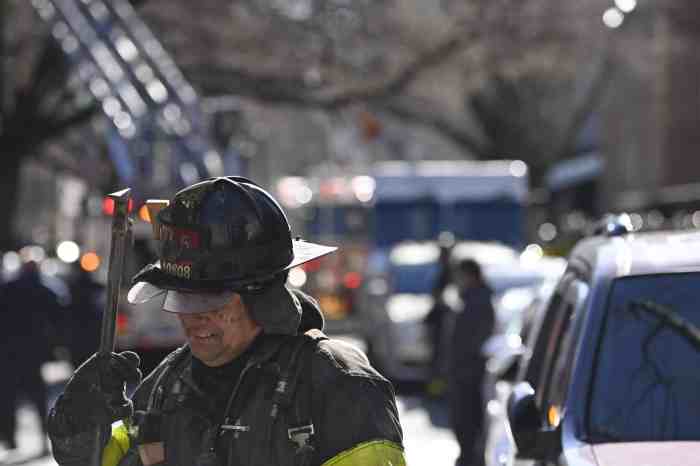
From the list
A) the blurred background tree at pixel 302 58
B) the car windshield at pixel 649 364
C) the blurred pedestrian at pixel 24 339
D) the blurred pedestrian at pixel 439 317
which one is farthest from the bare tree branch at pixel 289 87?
the car windshield at pixel 649 364

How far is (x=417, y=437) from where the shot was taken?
1495 centimetres

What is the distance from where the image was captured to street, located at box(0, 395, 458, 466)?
45.1 ft


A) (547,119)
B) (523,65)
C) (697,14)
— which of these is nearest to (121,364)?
(523,65)

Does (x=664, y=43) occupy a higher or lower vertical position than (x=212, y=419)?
higher

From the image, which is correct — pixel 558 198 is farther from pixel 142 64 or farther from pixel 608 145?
pixel 142 64

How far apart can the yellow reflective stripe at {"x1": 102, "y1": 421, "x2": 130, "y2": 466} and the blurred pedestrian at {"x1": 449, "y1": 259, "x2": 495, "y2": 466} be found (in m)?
7.81

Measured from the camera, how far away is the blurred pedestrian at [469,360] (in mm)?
11500

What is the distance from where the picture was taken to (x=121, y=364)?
136 inches

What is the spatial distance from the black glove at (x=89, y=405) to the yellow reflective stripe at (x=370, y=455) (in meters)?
0.47

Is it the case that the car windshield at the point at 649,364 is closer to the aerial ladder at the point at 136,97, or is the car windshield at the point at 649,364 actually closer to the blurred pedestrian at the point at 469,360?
the blurred pedestrian at the point at 469,360

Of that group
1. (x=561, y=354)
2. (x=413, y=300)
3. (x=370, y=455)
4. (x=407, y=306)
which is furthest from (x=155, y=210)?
(x=413, y=300)

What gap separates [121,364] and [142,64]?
70.0 feet

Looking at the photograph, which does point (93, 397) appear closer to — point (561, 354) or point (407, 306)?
point (561, 354)

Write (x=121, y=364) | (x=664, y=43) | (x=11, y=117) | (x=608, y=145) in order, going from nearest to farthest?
(x=121, y=364) < (x=11, y=117) < (x=664, y=43) < (x=608, y=145)
